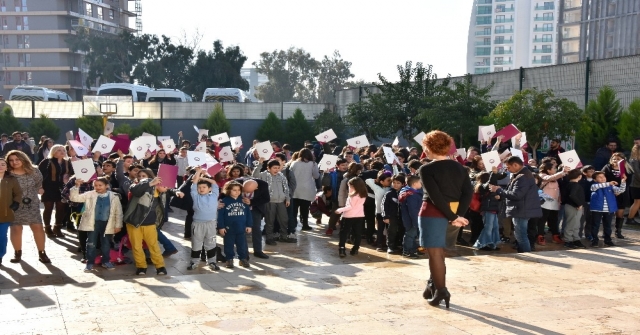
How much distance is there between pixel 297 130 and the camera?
37.5 m

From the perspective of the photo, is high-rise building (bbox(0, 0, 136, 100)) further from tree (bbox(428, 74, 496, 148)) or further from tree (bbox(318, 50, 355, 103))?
tree (bbox(428, 74, 496, 148))

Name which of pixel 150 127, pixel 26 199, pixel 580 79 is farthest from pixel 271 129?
pixel 26 199

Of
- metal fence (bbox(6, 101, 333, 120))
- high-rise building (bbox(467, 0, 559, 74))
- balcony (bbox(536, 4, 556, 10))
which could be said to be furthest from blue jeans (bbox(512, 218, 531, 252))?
balcony (bbox(536, 4, 556, 10))

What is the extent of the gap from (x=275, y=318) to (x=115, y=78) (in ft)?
222

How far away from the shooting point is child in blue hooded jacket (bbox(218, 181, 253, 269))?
10.7 meters

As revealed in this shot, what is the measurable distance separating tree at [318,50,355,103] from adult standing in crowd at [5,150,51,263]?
84.0 m

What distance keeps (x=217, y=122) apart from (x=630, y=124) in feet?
72.0

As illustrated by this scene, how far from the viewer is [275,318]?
7.47m

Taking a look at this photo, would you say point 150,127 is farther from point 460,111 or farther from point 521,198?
point 521,198

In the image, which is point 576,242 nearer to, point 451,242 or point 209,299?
point 451,242

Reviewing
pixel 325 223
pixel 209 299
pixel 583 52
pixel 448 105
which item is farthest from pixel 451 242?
pixel 583 52

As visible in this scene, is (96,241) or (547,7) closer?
(96,241)

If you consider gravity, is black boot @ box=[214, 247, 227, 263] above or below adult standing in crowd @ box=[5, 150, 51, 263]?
below

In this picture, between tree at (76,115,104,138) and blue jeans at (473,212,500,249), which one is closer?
blue jeans at (473,212,500,249)
